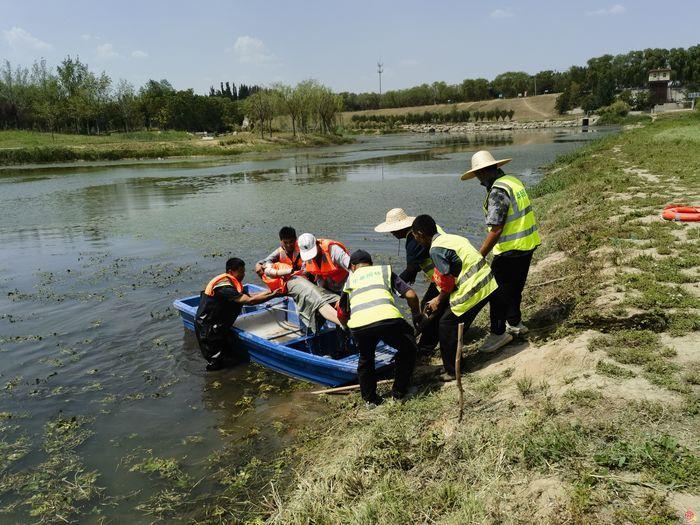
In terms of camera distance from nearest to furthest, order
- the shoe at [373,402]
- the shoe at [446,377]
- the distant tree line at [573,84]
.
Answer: the shoe at [373,402] → the shoe at [446,377] → the distant tree line at [573,84]

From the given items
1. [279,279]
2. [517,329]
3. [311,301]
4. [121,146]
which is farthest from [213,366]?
[121,146]

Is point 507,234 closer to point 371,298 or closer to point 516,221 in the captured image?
point 516,221

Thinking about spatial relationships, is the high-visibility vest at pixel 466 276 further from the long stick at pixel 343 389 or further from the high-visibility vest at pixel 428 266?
the long stick at pixel 343 389

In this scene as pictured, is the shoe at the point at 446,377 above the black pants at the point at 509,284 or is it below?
below

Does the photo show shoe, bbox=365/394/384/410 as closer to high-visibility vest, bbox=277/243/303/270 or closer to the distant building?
high-visibility vest, bbox=277/243/303/270

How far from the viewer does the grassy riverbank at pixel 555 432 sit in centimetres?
380

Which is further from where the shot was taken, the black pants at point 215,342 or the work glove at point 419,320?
the black pants at point 215,342

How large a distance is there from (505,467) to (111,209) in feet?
87.8

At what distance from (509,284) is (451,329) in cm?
111

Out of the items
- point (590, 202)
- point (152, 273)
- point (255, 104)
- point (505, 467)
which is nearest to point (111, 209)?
point (152, 273)

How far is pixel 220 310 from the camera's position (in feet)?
28.3

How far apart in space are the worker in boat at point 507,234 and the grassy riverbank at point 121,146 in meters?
68.8

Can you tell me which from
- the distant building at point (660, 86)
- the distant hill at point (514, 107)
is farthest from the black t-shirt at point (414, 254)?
the distant hill at point (514, 107)

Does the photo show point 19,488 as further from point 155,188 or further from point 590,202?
point 155,188
